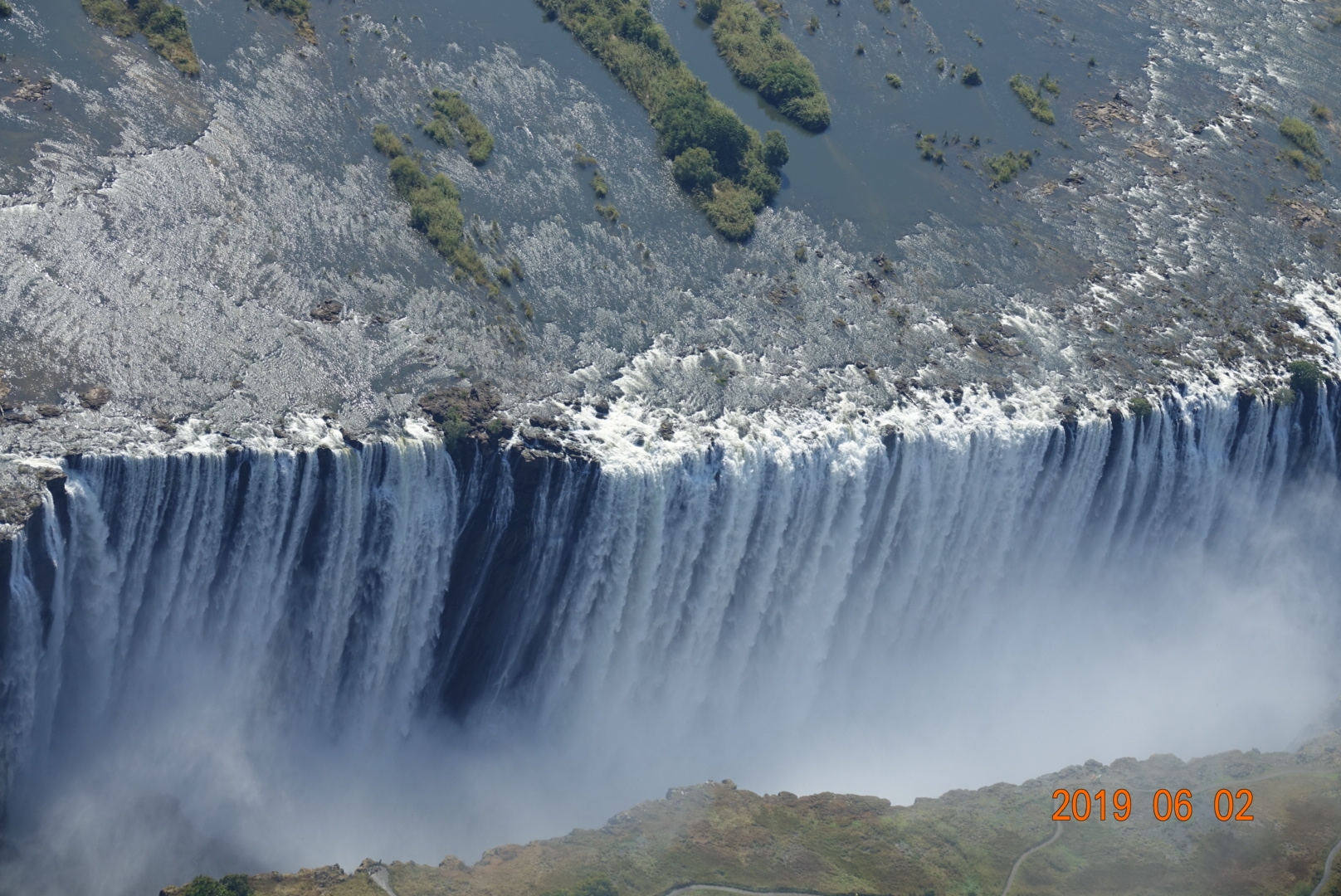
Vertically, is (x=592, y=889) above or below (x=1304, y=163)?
below

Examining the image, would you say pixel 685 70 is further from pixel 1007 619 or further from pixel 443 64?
pixel 1007 619

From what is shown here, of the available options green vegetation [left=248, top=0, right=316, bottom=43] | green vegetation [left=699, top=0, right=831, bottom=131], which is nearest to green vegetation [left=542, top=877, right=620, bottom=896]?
green vegetation [left=699, top=0, right=831, bottom=131]

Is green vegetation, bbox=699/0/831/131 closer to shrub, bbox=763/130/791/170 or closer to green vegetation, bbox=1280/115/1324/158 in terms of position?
shrub, bbox=763/130/791/170

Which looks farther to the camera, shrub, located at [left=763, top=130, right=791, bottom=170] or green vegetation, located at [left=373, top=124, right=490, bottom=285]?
shrub, located at [left=763, top=130, right=791, bottom=170]

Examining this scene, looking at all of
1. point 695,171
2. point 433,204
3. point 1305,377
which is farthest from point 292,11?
point 1305,377

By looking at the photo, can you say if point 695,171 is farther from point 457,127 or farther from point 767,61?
point 767,61
